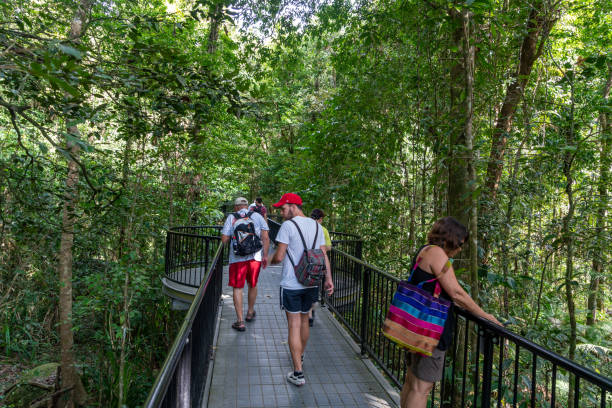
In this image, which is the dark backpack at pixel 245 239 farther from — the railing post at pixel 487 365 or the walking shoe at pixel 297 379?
the railing post at pixel 487 365

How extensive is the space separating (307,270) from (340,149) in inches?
235

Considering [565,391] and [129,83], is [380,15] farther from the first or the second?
[565,391]

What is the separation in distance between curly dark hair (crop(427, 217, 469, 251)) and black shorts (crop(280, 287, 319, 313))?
6.01ft

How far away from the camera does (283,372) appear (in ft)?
16.3

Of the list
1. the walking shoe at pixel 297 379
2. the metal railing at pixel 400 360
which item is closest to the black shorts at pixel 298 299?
the walking shoe at pixel 297 379

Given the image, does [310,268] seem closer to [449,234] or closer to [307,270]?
[307,270]

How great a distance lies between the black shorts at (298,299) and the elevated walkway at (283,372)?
0.92m

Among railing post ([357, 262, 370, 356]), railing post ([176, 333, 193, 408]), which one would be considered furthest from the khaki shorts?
railing post ([357, 262, 370, 356])

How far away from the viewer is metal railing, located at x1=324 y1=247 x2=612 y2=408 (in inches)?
96.3

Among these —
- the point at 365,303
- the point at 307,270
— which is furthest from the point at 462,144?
the point at 307,270

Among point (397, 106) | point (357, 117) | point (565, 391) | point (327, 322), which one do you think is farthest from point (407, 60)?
point (565, 391)

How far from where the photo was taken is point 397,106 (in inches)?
377

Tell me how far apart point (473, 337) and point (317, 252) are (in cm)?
302

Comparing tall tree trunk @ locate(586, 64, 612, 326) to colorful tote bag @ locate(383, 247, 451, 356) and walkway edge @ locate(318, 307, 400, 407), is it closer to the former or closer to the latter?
colorful tote bag @ locate(383, 247, 451, 356)
